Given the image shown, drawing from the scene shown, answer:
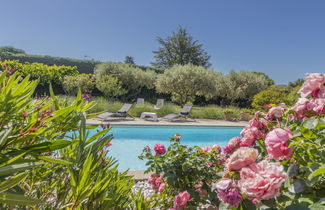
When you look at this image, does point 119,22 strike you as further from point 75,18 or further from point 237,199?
point 237,199

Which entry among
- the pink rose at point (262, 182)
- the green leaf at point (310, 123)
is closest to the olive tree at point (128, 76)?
the green leaf at point (310, 123)

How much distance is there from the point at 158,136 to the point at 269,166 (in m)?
10.1

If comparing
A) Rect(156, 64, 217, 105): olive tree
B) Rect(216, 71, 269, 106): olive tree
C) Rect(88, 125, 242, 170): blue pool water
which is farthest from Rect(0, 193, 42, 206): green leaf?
Rect(216, 71, 269, 106): olive tree

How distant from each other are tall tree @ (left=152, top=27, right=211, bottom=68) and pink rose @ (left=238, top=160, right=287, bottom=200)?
3861 centimetres

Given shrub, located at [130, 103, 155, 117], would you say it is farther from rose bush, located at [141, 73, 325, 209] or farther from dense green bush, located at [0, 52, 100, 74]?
rose bush, located at [141, 73, 325, 209]

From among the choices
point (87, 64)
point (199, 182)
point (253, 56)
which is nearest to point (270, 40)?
point (253, 56)

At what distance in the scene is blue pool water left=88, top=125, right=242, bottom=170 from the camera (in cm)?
899

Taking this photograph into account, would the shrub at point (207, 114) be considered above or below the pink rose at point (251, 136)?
below

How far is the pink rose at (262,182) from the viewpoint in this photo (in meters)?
0.69

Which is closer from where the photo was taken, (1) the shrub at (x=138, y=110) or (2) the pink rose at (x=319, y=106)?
(2) the pink rose at (x=319, y=106)

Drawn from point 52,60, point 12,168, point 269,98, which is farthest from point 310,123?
point 52,60

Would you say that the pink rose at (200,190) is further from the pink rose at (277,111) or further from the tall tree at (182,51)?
the tall tree at (182,51)

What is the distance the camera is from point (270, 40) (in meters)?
49.3

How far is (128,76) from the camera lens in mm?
21188
